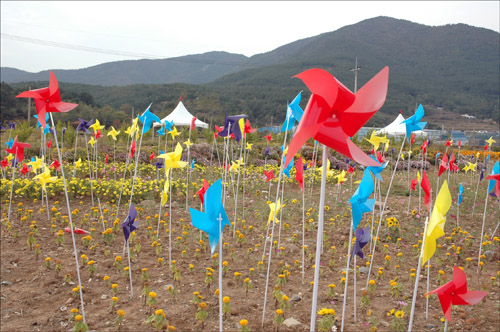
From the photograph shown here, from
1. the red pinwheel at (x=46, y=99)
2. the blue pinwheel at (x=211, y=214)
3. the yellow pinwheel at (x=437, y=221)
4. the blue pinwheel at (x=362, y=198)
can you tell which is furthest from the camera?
the red pinwheel at (x=46, y=99)

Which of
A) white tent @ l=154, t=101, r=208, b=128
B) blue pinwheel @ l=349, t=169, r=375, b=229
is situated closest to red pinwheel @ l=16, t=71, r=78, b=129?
blue pinwheel @ l=349, t=169, r=375, b=229

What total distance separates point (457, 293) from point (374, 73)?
84.6 metres

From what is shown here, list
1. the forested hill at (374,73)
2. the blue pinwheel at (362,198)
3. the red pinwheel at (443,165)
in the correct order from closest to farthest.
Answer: the blue pinwheel at (362,198)
the red pinwheel at (443,165)
the forested hill at (374,73)

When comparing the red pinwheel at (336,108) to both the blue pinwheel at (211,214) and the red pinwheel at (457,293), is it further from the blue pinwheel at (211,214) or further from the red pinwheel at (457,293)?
the red pinwheel at (457,293)

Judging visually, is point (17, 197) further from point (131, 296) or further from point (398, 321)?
point (398, 321)

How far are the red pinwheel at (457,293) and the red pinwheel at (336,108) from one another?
903mm

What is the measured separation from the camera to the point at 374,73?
260ft

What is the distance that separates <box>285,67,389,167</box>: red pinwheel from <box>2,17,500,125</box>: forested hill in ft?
98.5

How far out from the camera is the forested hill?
54.8m

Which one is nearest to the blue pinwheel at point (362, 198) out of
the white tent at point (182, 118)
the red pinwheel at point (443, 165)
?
the red pinwheel at point (443, 165)

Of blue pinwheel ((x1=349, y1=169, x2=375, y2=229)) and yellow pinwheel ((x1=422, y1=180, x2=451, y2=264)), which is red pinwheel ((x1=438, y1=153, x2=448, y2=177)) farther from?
yellow pinwheel ((x1=422, y1=180, x2=451, y2=264))

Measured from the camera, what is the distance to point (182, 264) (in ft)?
12.7

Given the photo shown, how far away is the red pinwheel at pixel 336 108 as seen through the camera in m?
1.29

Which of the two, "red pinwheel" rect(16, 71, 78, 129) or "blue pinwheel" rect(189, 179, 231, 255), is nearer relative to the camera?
"blue pinwheel" rect(189, 179, 231, 255)
